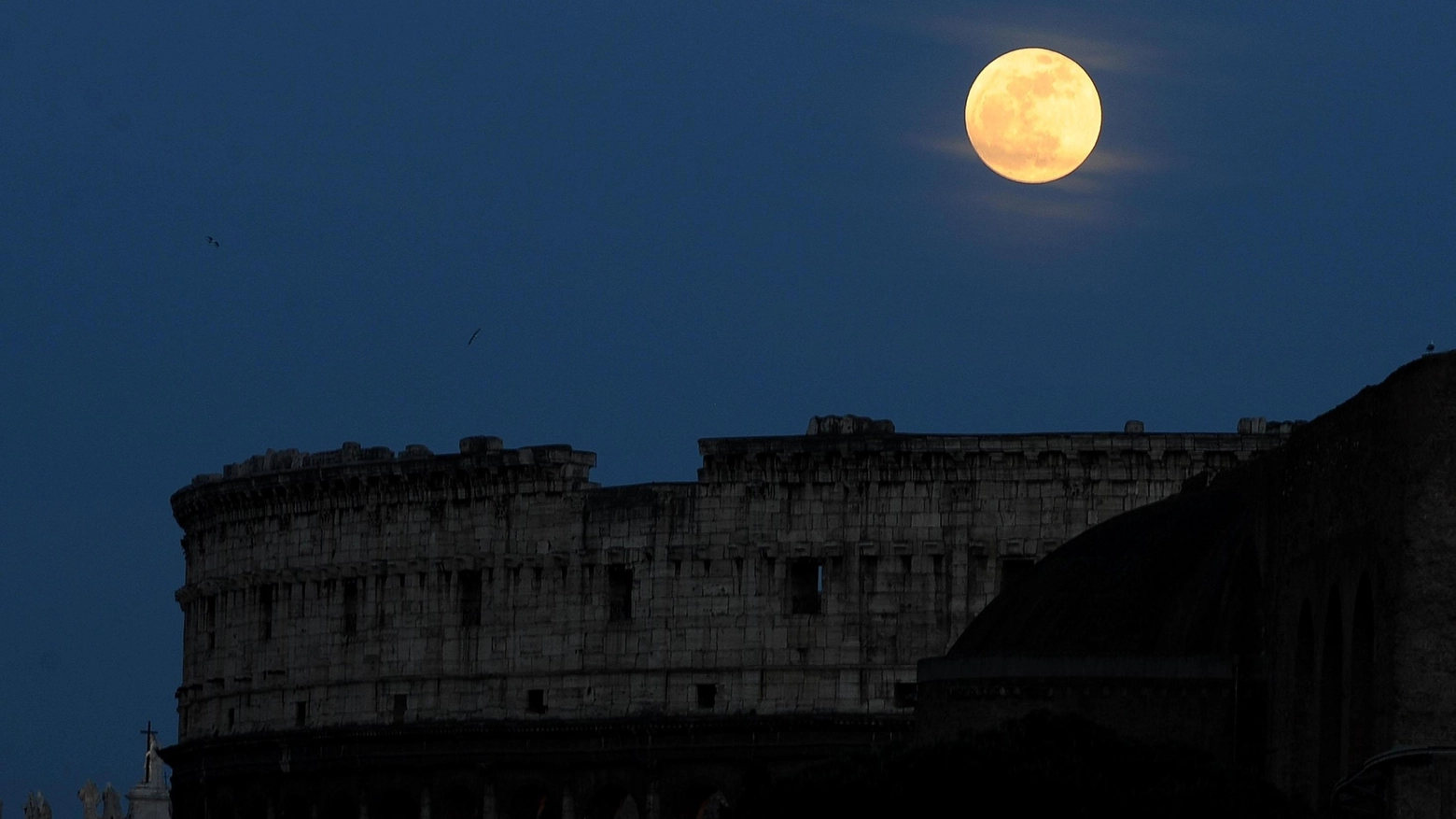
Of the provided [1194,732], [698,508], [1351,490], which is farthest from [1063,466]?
[1351,490]

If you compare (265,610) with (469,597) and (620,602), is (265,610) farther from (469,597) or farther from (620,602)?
(620,602)

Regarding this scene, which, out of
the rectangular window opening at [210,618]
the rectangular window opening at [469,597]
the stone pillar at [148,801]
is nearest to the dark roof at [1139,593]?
the rectangular window opening at [469,597]

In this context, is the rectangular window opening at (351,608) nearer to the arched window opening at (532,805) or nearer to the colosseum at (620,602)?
the colosseum at (620,602)

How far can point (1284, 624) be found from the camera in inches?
2090

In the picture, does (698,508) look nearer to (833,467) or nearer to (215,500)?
(833,467)

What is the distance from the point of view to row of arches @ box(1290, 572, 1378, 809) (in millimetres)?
47250

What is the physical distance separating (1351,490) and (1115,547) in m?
14.1

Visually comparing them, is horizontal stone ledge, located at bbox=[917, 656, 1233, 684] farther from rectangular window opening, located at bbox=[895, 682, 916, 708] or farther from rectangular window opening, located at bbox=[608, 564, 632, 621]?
rectangular window opening, located at bbox=[608, 564, 632, 621]

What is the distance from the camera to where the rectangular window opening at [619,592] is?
89.8 metres

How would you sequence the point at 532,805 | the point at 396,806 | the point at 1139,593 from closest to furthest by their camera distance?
the point at 1139,593 → the point at 532,805 → the point at 396,806

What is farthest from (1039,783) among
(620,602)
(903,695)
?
(620,602)

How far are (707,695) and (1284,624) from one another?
36218 millimetres

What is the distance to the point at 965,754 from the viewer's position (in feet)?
157

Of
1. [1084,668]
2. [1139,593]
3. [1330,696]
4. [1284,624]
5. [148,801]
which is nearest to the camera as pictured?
[1330,696]
